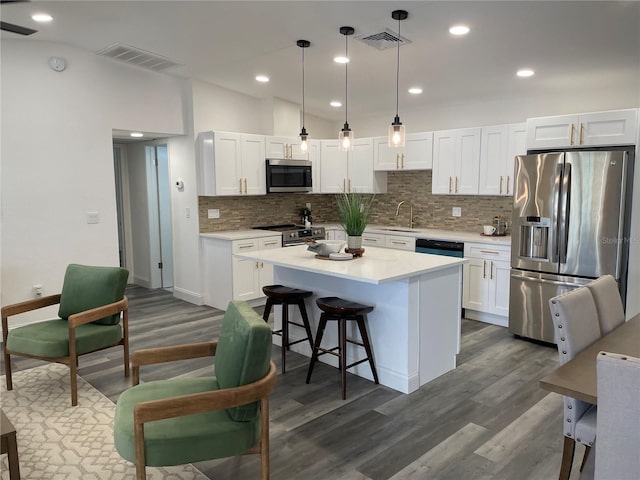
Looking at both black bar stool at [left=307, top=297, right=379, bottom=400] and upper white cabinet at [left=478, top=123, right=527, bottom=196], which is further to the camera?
upper white cabinet at [left=478, top=123, right=527, bottom=196]

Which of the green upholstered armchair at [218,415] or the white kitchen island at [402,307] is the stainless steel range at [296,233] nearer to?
the white kitchen island at [402,307]

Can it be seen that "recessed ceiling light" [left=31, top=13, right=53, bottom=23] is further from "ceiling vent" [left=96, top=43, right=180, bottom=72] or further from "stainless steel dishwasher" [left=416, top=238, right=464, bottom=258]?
"stainless steel dishwasher" [left=416, top=238, right=464, bottom=258]

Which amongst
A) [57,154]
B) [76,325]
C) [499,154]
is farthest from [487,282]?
[57,154]

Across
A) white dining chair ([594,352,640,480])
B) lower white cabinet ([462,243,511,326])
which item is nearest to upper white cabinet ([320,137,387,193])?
lower white cabinet ([462,243,511,326])

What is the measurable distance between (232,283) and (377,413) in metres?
2.80

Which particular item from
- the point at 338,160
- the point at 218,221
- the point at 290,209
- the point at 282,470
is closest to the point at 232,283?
the point at 218,221

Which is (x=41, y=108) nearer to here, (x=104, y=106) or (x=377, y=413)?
(x=104, y=106)

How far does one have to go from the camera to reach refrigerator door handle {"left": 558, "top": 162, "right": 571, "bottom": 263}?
398 cm

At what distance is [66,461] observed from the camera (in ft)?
8.26

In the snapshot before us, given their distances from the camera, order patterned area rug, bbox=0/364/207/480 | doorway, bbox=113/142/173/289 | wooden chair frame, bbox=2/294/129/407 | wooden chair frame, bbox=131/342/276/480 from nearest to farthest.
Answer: wooden chair frame, bbox=131/342/276/480
patterned area rug, bbox=0/364/207/480
wooden chair frame, bbox=2/294/129/407
doorway, bbox=113/142/173/289

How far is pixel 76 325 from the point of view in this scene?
3.11 metres

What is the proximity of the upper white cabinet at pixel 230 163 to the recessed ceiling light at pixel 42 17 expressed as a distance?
1917 millimetres

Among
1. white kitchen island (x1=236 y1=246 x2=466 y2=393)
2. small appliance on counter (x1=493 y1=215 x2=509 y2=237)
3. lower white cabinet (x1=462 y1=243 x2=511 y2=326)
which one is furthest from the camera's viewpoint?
small appliance on counter (x1=493 y1=215 x2=509 y2=237)

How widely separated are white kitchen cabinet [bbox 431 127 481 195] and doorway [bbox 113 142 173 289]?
352cm
